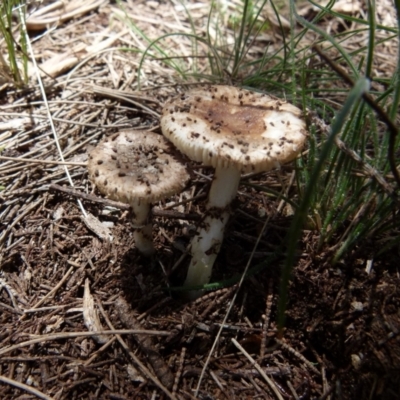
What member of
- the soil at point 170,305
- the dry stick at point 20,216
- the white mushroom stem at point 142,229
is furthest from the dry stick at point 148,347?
the dry stick at point 20,216

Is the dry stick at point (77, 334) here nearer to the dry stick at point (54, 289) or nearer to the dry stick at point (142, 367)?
the dry stick at point (142, 367)

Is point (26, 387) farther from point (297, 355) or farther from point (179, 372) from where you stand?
point (297, 355)

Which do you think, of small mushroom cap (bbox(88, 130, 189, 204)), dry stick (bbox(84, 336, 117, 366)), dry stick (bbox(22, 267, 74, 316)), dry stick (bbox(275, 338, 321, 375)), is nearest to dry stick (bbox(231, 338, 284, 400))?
dry stick (bbox(275, 338, 321, 375))

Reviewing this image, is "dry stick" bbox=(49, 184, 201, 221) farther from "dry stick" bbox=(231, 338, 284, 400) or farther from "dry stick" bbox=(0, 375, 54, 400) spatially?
"dry stick" bbox=(0, 375, 54, 400)

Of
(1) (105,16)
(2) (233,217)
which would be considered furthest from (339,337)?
(1) (105,16)

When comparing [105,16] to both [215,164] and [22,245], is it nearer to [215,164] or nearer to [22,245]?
[22,245]

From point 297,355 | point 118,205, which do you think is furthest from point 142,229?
point 297,355
